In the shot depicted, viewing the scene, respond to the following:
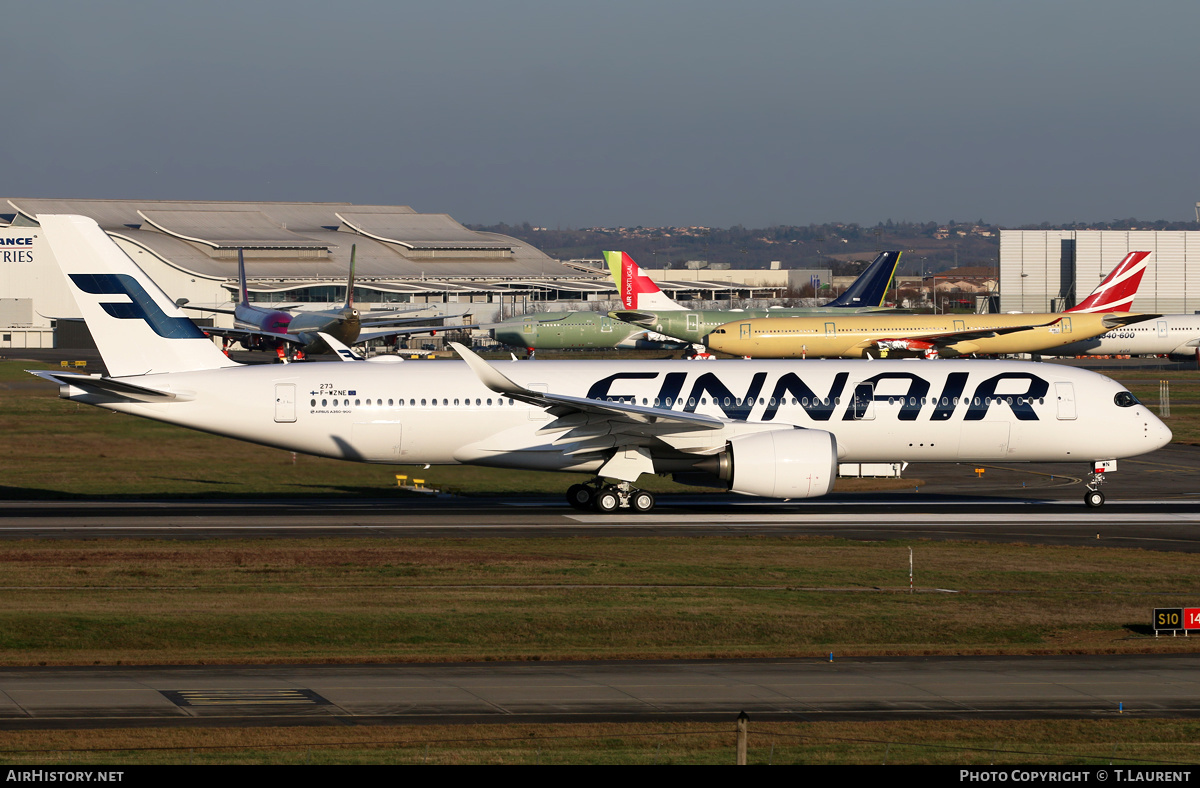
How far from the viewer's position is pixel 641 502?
37688 millimetres

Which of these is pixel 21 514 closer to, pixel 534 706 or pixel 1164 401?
pixel 534 706

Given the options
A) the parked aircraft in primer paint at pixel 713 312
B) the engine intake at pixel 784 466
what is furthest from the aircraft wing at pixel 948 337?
the engine intake at pixel 784 466

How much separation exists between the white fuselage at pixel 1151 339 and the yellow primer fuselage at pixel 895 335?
1286 cm

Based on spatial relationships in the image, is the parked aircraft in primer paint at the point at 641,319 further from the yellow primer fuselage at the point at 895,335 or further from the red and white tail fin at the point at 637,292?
the yellow primer fuselage at the point at 895,335

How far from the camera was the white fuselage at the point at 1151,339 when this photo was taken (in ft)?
365

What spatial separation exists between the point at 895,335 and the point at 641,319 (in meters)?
29.5

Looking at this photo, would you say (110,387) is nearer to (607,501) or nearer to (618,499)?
(607,501)

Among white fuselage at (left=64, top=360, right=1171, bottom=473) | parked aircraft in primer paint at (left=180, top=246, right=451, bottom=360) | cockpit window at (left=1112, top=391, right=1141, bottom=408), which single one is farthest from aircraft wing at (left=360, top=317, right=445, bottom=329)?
cockpit window at (left=1112, top=391, right=1141, bottom=408)

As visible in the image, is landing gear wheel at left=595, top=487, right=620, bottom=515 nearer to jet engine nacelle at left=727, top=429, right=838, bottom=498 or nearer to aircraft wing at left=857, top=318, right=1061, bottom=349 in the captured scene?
jet engine nacelle at left=727, top=429, right=838, bottom=498

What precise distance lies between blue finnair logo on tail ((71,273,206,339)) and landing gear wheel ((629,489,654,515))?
14840mm

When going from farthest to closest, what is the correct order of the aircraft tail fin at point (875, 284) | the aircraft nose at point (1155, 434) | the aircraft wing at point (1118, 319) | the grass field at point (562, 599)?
the aircraft tail fin at point (875, 284) → the aircraft wing at point (1118, 319) → the aircraft nose at point (1155, 434) → the grass field at point (562, 599)

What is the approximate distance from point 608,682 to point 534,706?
1897 mm
